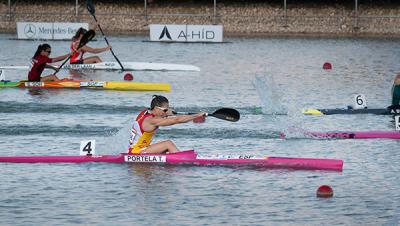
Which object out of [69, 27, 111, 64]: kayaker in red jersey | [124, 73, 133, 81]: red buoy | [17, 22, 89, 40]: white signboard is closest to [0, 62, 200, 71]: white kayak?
[69, 27, 111, 64]: kayaker in red jersey

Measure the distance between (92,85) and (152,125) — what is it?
1393 cm

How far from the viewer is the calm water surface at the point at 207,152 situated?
1898cm

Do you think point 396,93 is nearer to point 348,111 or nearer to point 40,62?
point 348,111

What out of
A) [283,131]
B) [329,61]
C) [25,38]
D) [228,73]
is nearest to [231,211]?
[283,131]

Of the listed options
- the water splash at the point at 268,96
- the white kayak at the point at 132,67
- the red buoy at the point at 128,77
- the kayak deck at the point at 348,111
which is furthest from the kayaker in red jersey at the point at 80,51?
the kayak deck at the point at 348,111

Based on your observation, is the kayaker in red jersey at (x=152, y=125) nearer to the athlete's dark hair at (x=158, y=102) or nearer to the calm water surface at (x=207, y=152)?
the athlete's dark hair at (x=158, y=102)

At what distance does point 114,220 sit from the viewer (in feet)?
60.3

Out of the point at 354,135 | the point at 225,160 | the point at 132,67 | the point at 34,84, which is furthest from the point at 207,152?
the point at 132,67

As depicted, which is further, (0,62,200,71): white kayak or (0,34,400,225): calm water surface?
(0,62,200,71): white kayak

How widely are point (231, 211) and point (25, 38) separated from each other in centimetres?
4204

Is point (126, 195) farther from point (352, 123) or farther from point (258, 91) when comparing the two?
point (258, 91)

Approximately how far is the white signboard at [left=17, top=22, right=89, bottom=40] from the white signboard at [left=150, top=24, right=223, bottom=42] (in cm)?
397

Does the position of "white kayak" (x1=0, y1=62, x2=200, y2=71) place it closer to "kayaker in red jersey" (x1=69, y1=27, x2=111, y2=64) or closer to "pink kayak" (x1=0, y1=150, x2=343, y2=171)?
"kayaker in red jersey" (x1=69, y1=27, x2=111, y2=64)

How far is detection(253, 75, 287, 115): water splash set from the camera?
103 ft
